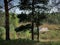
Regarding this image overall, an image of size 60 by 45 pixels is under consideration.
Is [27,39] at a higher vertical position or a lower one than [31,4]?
lower

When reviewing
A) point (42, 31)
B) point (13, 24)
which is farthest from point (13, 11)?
point (42, 31)

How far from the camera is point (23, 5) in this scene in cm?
1498

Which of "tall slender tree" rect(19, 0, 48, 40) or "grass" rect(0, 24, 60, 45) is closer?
"grass" rect(0, 24, 60, 45)

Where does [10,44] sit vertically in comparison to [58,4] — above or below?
below

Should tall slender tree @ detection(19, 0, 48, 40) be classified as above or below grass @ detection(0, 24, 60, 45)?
above

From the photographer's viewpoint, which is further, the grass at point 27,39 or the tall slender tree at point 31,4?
the tall slender tree at point 31,4

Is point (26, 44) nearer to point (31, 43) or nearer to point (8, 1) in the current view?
point (31, 43)

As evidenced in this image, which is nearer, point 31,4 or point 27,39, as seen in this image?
point 27,39

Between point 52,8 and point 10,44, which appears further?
point 52,8

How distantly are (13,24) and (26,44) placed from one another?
1714cm

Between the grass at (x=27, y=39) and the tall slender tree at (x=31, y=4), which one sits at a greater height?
the tall slender tree at (x=31, y=4)

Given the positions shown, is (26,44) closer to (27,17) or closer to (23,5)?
(23,5)

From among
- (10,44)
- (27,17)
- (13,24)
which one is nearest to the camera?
(10,44)

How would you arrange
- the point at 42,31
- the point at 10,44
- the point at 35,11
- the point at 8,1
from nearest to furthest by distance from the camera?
the point at 10,44 < the point at 8,1 < the point at 35,11 < the point at 42,31
